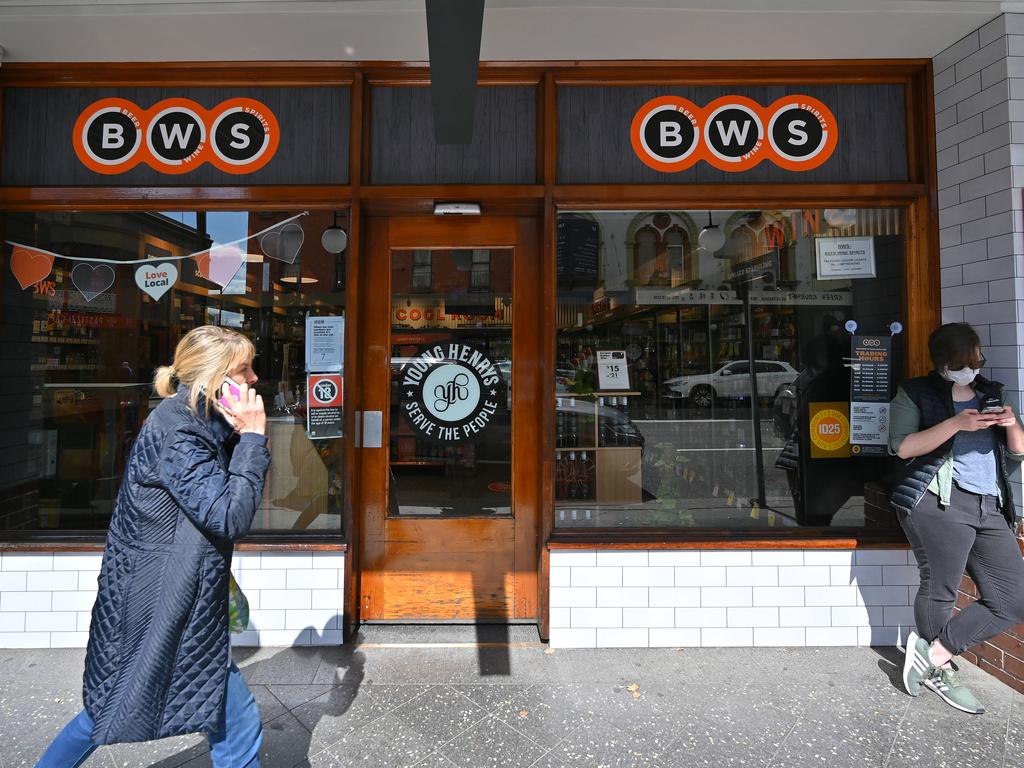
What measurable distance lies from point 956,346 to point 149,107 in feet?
15.4

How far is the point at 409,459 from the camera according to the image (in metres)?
3.69

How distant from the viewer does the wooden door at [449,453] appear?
3676 mm

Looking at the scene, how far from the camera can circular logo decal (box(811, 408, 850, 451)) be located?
3.62m

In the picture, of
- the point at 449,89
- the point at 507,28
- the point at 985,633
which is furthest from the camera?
the point at 507,28

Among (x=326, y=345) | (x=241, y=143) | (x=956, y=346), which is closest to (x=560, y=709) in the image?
(x=326, y=345)

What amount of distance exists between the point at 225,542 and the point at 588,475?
233 centimetres

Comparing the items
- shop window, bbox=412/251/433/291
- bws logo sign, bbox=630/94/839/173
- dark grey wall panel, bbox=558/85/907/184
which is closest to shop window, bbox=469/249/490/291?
shop window, bbox=412/251/433/291

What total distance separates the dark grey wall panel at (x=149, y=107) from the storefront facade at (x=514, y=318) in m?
0.02

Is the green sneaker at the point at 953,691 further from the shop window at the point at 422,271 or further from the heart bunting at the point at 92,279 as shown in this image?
the heart bunting at the point at 92,279

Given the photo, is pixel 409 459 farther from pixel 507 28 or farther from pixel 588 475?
pixel 507 28

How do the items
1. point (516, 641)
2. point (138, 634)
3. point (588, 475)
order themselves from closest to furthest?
point (138, 634), point (516, 641), point (588, 475)

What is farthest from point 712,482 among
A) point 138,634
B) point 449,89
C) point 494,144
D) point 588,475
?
point 138,634

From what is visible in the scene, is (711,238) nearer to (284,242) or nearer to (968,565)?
(968,565)

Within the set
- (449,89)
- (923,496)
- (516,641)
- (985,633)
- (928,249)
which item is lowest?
(516,641)
